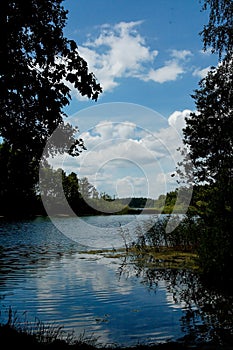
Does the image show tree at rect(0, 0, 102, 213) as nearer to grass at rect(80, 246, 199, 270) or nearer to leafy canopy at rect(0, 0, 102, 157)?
leafy canopy at rect(0, 0, 102, 157)

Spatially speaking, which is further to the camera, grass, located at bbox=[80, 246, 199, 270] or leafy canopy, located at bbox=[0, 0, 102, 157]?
grass, located at bbox=[80, 246, 199, 270]

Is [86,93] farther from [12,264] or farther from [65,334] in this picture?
[12,264]

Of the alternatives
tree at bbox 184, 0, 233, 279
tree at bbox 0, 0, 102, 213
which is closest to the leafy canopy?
tree at bbox 0, 0, 102, 213

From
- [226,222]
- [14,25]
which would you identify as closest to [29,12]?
→ [14,25]

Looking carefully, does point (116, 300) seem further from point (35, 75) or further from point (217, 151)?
point (217, 151)

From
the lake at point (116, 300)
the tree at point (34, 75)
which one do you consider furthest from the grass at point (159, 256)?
the tree at point (34, 75)

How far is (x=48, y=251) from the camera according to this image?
95.6 feet

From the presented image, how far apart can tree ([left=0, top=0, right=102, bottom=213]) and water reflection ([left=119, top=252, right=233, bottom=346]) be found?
623 cm

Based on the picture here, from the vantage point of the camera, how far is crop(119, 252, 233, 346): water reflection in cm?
938

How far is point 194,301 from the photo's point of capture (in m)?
13.2

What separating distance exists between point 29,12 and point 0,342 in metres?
6.57

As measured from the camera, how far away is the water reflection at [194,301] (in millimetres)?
9377

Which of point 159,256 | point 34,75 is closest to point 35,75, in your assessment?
point 34,75

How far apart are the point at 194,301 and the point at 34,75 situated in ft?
30.6
